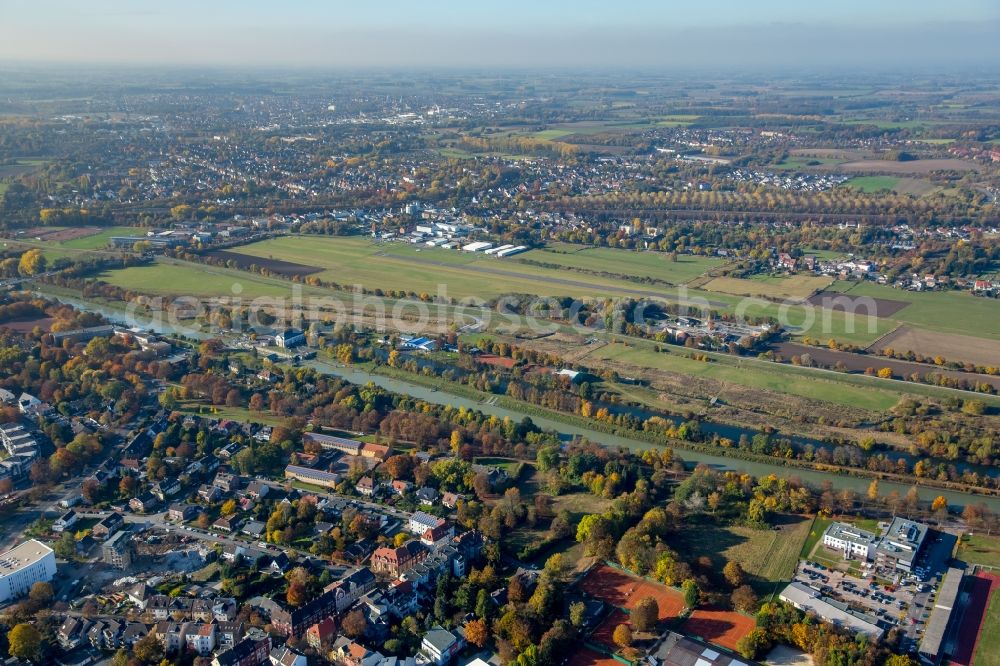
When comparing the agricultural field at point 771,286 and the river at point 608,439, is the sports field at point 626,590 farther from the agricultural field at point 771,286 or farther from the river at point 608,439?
the agricultural field at point 771,286

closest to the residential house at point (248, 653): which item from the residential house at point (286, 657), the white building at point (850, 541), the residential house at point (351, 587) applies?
the residential house at point (286, 657)

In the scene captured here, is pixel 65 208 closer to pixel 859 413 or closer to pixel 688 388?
pixel 688 388

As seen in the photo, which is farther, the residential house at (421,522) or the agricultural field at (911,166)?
the agricultural field at (911,166)

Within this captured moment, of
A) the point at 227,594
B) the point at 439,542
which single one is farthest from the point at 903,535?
the point at 227,594

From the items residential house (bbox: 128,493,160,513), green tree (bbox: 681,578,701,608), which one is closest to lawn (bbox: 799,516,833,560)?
green tree (bbox: 681,578,701,608)

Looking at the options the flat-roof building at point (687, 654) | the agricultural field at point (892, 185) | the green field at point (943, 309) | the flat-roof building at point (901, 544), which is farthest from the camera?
the agricultural field at point (892, 185)

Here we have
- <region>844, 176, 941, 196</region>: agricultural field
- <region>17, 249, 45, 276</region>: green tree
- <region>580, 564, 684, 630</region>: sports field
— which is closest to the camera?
<region>580, 564, 684, 630</region>: sports field

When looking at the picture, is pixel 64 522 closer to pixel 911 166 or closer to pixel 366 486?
pixel 366 486

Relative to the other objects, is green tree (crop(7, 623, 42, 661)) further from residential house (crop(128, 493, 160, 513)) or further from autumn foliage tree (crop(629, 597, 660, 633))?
autumn foliage tree (crop(629, 597, 660, 633))
